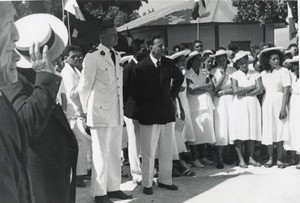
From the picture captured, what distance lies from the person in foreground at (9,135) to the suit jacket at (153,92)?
11.6ft

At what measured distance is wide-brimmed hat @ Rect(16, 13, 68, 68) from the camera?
81.0 inches

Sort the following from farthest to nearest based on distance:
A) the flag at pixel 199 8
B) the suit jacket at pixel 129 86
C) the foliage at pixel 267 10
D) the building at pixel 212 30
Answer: the building at pixel 212 30
the flag at pixel 199 8
the foliage at pixel 267 10
the suit jacket at pixel 129 86

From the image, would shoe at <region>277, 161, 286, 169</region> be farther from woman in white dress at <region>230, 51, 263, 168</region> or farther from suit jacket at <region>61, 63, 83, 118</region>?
suit jacket at <region>61, 63, 83, 118</region>

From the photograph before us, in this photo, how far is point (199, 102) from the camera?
646cm

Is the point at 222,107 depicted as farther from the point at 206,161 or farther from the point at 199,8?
the point at 199,8

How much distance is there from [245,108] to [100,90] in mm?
2506

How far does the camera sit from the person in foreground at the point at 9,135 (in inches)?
53.0

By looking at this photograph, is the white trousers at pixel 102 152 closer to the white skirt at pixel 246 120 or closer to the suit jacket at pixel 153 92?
the suit jacket at pixel 153 92

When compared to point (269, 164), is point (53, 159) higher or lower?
higher

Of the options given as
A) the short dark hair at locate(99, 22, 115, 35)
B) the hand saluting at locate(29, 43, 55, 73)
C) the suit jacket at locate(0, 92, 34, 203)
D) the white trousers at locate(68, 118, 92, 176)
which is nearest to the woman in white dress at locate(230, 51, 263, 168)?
the white trousers at locate(68, 118, 92, 176)

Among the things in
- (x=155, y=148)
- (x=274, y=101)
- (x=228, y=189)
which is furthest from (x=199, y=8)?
(x=228, y=189)

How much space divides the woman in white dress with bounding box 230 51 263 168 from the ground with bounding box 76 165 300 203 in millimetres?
544

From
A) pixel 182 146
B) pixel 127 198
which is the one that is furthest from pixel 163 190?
pixel 182 146

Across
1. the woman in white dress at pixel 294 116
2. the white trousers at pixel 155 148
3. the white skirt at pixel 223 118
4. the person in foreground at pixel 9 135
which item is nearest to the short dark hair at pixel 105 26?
the white trousers at pixel 155 148
